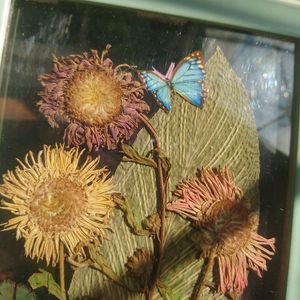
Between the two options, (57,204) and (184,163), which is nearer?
(57,204)

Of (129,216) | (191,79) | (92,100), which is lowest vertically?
(129,216)

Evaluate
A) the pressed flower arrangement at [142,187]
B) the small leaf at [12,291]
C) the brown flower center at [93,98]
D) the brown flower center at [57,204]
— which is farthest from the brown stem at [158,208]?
the small leaf at [12,291]

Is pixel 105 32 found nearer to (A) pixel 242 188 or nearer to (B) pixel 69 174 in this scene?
(B) pixel 69 174

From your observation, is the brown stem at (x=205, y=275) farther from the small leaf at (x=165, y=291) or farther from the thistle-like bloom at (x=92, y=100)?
the thistle-like bloom at (x=92, y=100)

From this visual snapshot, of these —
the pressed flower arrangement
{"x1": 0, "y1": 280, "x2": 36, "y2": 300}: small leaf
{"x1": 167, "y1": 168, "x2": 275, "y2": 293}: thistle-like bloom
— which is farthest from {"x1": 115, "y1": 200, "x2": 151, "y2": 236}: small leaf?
{"x1": 0, "y1": 280, "x2": 36, "y2": 300}: small leaf

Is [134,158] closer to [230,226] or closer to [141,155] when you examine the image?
[141,155]

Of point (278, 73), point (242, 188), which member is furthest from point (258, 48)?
point (242, 188)

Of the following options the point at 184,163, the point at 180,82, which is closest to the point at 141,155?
the point at 184,163

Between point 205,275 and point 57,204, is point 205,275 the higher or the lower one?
the lower one
